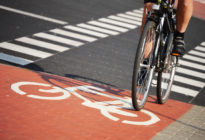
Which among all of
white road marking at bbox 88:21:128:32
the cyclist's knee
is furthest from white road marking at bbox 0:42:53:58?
white road marking at bbox 88:21:128:32

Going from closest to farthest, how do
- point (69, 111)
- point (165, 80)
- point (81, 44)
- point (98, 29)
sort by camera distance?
point (69, 111) → point (165, 80) → point (81, 44) → point (98, 29)

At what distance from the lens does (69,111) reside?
15.6 feet

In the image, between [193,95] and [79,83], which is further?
[193,95]

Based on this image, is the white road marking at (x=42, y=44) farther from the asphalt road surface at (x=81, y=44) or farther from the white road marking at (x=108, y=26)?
the white road marking at (x=108, y=26)

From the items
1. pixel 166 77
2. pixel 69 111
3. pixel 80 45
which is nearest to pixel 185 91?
pixel 166 77

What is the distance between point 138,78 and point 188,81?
3.56m

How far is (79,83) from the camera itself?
6344mm

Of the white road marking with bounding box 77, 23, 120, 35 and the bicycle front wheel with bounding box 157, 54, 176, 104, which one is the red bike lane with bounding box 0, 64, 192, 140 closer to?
the bicycle front wheel with bounding box 157, 54, 176, 104

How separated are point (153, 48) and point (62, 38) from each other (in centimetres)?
513

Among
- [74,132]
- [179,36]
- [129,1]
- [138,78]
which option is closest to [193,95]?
[179,36]

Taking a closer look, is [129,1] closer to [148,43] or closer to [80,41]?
[80,41]

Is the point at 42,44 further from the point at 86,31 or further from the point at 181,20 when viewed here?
the point at 181,20

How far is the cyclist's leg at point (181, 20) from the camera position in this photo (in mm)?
5277

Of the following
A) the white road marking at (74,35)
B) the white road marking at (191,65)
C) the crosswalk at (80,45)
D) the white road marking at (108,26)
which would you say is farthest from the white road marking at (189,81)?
the white road marking at (108,26)
